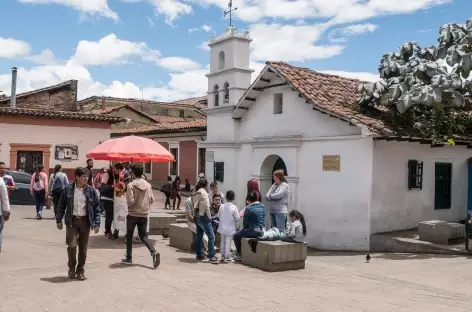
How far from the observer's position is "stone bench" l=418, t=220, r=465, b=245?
10.6 meters

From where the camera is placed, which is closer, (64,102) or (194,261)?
(194,261)

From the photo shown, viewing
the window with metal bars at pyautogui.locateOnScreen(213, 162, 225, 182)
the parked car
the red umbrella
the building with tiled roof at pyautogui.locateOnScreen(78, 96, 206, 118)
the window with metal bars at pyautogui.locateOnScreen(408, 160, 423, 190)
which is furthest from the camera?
the building with tiled roof at pyautogui.locateOnScreen(78, 96, 206, 118)

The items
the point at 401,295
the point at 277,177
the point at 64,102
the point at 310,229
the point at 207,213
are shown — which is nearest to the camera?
the point at 401,295

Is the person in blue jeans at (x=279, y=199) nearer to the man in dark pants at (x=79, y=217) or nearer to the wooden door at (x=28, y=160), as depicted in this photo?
the man in dark pants at (x=79, y=217)

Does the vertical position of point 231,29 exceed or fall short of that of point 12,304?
it exceeds it

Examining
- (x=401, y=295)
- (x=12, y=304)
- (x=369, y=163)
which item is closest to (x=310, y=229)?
(x=369, y=163)

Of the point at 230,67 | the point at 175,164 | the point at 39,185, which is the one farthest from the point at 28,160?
the point at 230,67

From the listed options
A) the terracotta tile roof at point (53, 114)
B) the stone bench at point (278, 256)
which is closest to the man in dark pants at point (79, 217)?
the stone bench at point (278, 256)

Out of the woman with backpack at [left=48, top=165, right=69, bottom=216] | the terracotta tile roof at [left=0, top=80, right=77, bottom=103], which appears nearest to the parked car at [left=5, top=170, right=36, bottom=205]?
the woman with backpack at [left=48, top=165, right=69, bottom=216]

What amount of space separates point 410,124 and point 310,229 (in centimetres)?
387

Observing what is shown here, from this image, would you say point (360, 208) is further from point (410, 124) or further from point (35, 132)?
point (35, 132)

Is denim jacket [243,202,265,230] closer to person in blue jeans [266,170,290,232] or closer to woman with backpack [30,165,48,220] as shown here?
person in blue jeans [266,170,290,232]

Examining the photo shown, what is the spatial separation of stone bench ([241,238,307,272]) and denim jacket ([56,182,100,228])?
2.96 m

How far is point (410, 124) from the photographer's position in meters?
12.3
